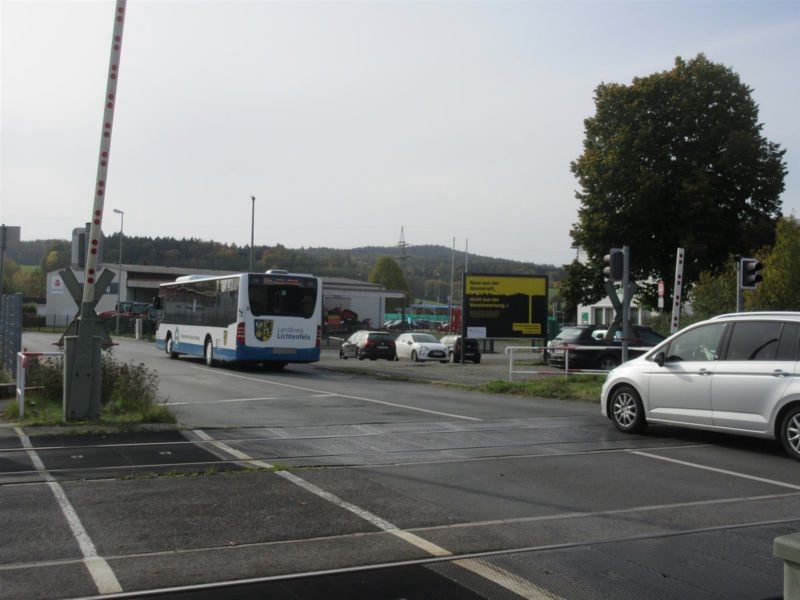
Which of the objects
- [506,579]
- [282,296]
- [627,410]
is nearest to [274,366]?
[282,296]

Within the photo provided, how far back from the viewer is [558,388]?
18.9 meters

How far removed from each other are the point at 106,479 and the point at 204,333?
22020 millimetres

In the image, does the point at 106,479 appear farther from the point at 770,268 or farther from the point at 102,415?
the point at 770,268

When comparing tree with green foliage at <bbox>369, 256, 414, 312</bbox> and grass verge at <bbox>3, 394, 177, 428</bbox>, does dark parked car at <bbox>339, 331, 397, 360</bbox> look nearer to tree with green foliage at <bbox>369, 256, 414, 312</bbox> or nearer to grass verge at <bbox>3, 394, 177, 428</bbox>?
grass verge at <bbox>3, 394, 177, 428</bbox>

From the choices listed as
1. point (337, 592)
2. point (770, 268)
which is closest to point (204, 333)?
point (770, 268)

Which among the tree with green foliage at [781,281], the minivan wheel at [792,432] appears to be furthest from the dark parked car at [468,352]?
the minivan wheel at [792,432]

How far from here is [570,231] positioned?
43.9 meters

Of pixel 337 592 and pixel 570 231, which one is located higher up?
pixel 570 231

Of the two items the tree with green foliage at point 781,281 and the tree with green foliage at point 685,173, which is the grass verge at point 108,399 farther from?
Result: the tree with green foliage at point 685,173

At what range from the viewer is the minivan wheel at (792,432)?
390 inches

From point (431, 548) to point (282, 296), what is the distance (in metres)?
21.6

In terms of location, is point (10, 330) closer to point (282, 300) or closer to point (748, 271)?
point (282, 300)

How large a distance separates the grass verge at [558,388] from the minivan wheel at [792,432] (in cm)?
720

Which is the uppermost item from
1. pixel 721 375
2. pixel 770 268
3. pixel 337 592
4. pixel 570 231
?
pixel 570 231
